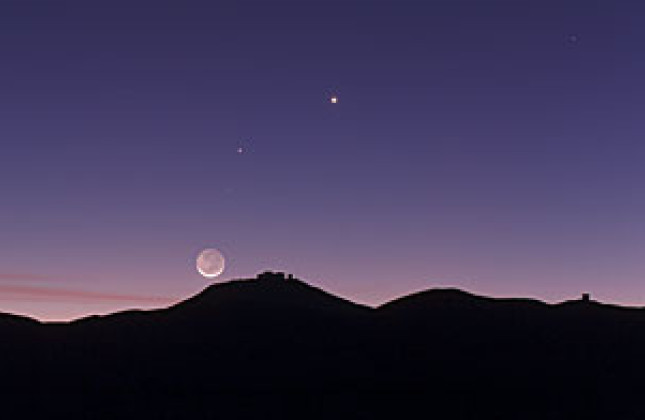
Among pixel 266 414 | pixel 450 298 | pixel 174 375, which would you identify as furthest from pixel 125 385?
pixel 450 298

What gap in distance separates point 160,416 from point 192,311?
116 feet

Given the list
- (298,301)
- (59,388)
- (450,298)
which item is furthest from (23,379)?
(450,298)

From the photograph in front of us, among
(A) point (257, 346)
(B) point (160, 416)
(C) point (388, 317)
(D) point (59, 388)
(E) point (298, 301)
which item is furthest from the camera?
(E) point (298, 301)

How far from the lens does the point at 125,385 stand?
90.1 meters

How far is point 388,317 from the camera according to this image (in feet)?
365

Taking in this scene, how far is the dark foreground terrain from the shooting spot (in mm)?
85000

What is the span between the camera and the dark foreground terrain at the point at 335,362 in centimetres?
8500

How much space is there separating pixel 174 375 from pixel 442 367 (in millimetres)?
28281

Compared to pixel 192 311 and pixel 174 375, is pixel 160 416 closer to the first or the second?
pixel 174 375

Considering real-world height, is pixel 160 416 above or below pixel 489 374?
below

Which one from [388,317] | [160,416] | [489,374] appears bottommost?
[160,416]

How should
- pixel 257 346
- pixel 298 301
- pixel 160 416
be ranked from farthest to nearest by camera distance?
pixel 298 301
pixel 257 346
pixel 160 416

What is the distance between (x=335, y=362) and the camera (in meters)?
96.2

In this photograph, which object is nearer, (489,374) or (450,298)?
(489,374)
